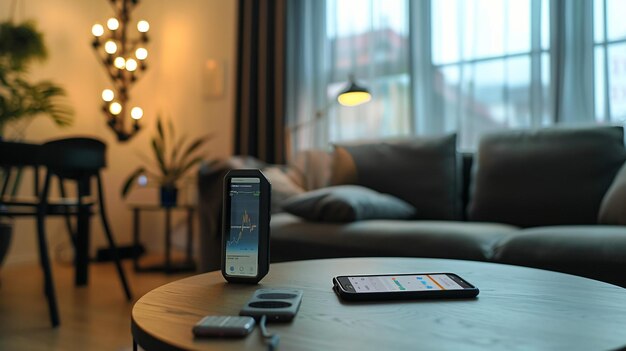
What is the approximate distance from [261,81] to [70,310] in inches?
72.2

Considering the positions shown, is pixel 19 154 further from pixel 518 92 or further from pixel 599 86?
pixel 599 86

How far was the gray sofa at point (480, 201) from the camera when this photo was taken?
61.6 inches

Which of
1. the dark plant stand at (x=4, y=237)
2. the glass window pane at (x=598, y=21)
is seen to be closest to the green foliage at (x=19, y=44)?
the dark plant stand at (x=4, y=237)

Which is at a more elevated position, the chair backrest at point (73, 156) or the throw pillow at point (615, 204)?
the chair backrest at point (73, 156)

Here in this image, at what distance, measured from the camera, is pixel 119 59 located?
13.0 ft

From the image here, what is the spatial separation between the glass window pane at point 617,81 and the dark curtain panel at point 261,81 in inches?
72.5

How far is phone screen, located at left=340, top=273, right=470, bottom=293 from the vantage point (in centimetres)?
86

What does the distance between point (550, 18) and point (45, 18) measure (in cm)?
348

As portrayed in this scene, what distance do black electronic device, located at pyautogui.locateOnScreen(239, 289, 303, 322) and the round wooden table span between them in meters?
0.01

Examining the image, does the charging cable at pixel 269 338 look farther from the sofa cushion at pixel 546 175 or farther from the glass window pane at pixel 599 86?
the glass window pane at pixel 599 86

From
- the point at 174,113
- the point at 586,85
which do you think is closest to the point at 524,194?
the point at 586,85

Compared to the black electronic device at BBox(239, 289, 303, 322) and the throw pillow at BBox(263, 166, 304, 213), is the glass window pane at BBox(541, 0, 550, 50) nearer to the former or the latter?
the throw pillow at BBox(263, 166, 304, 213)

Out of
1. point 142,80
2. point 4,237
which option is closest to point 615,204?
point 4,237

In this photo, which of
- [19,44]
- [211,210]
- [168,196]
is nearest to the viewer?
[211,210]
